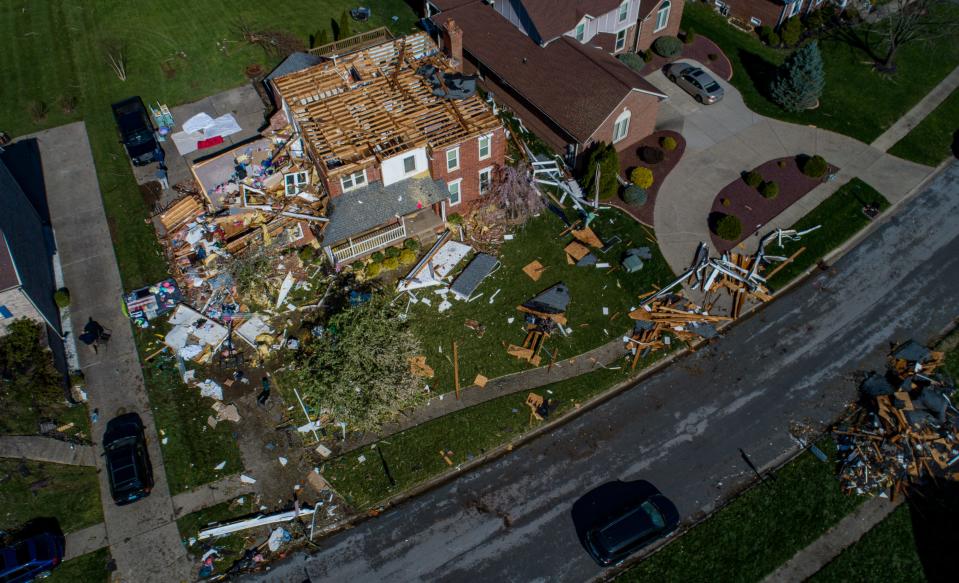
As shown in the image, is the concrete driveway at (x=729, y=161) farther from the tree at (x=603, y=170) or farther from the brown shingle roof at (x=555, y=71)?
the brown shingle roof at (x=555, y=71)

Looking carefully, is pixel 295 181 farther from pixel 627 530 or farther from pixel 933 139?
pixel 933 139

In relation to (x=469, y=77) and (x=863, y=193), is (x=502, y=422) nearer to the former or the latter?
(x=469, y=77)

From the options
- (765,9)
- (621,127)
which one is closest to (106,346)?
(621,127)

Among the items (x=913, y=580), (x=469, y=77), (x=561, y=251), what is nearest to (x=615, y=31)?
(x=469, y=77)

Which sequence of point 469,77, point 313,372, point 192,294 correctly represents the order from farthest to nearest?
point 469,77
point 192,294
point 313,372

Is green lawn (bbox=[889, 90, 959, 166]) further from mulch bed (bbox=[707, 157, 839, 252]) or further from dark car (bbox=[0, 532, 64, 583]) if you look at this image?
dark car (bbox=[0, 532, 64, 583])

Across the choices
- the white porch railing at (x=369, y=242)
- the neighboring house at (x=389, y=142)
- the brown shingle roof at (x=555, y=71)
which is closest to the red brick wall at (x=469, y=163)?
the neighboring house at (x=389, y=142)

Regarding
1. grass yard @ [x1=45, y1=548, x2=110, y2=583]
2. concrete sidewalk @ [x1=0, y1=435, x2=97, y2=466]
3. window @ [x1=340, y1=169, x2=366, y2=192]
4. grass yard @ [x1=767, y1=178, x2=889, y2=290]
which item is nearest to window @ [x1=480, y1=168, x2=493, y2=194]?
window @ [x1=340, y1=169, x2=366, y2=192]
